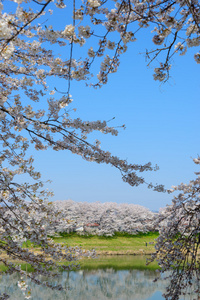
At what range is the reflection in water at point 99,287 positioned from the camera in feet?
33.7

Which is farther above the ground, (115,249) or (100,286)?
(115,249)

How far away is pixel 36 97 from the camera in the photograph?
5059 millimetres

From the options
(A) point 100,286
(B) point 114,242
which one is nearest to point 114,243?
(B) point 114,242

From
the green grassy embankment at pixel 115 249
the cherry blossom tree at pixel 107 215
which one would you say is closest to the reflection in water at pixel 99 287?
the green grassy embankment at pixel 115 249

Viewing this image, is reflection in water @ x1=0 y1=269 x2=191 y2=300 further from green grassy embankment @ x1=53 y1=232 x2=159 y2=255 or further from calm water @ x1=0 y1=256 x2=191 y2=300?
green grassy embankment @ x1=53 y1=232 x2=159 y2=255

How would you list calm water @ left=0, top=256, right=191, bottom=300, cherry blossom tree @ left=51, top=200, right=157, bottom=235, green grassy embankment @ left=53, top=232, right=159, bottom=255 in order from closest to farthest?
calm water @ left=0, top=256, right=191, bottom=300 < green grassy embankment @ left=53, top=232, right=159, bottom=255 < cherry blossom tree @ left=51, top=200, right=157, bottom=235

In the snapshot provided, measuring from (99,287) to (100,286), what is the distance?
→ 0.16 meters

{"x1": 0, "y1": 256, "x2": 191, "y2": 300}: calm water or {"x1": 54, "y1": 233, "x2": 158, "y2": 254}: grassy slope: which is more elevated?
{"x1": 54, "y1": 233, "x2": 158, "y2": 254}: grassy slope

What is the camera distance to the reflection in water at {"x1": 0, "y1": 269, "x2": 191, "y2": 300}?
33.7 ft

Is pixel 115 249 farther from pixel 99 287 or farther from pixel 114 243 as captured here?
pixel 99 287

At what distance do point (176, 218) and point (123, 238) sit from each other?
21.2 m

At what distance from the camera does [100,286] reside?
1156 centimetres

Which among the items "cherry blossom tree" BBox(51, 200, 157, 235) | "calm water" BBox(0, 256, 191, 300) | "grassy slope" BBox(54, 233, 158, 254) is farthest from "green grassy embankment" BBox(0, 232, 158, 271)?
"calm water" BBox(0, 256, 191, 300)

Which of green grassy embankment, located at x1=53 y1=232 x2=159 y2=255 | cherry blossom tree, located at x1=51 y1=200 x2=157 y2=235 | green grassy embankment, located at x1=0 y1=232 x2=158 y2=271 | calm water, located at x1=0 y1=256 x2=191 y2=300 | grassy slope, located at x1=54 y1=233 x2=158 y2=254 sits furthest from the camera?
cherry blossom tree, located at x1=51 y1=200 x2=157 y2=235
